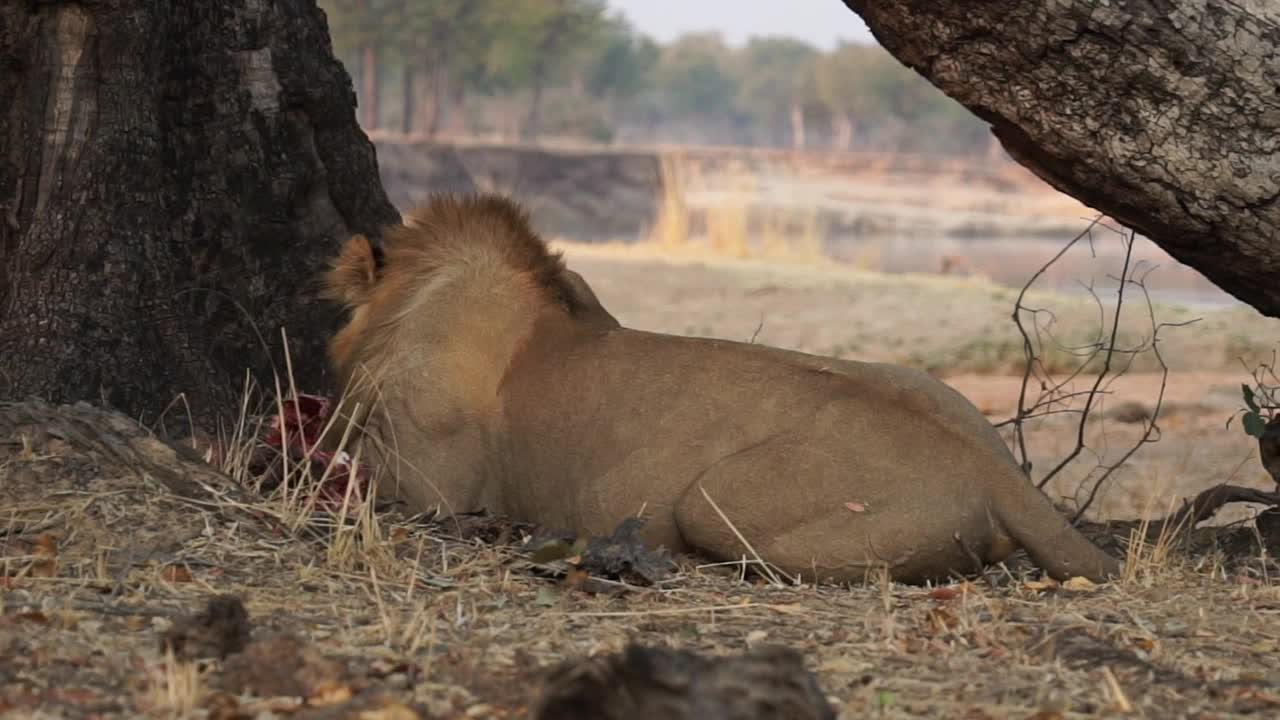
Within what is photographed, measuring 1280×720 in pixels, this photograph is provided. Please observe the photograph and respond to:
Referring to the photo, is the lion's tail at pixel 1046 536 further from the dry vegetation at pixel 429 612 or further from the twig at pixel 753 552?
the twig at pixel 753 552

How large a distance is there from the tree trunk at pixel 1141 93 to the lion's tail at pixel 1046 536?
950mm

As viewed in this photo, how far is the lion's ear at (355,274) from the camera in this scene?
5.49 metres

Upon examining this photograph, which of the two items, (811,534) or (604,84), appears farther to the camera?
(604,84)

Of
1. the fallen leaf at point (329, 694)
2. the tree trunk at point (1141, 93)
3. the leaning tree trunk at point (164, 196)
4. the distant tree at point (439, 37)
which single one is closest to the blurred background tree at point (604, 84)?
the distant tree at point (439, 37)

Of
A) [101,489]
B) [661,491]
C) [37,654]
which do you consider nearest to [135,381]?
[101,489]

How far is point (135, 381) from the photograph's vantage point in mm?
5297

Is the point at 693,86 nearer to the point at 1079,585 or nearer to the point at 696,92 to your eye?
the point at 696,92

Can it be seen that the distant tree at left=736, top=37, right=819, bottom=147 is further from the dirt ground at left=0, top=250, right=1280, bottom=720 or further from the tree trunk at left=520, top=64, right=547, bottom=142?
the dirt ground at left=0, top=250, right=1280, bottom=720

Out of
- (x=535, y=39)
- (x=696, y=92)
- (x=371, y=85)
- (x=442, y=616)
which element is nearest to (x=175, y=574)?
(x=442, y=616)

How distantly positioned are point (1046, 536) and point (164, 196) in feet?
9.64

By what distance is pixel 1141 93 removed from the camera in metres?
4.64

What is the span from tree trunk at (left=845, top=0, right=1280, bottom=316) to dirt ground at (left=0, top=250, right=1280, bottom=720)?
96cm

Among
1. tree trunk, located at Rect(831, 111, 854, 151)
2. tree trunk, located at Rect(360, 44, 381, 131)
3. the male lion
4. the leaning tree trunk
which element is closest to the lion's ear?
the male lion

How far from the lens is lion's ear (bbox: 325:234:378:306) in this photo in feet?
18.0
